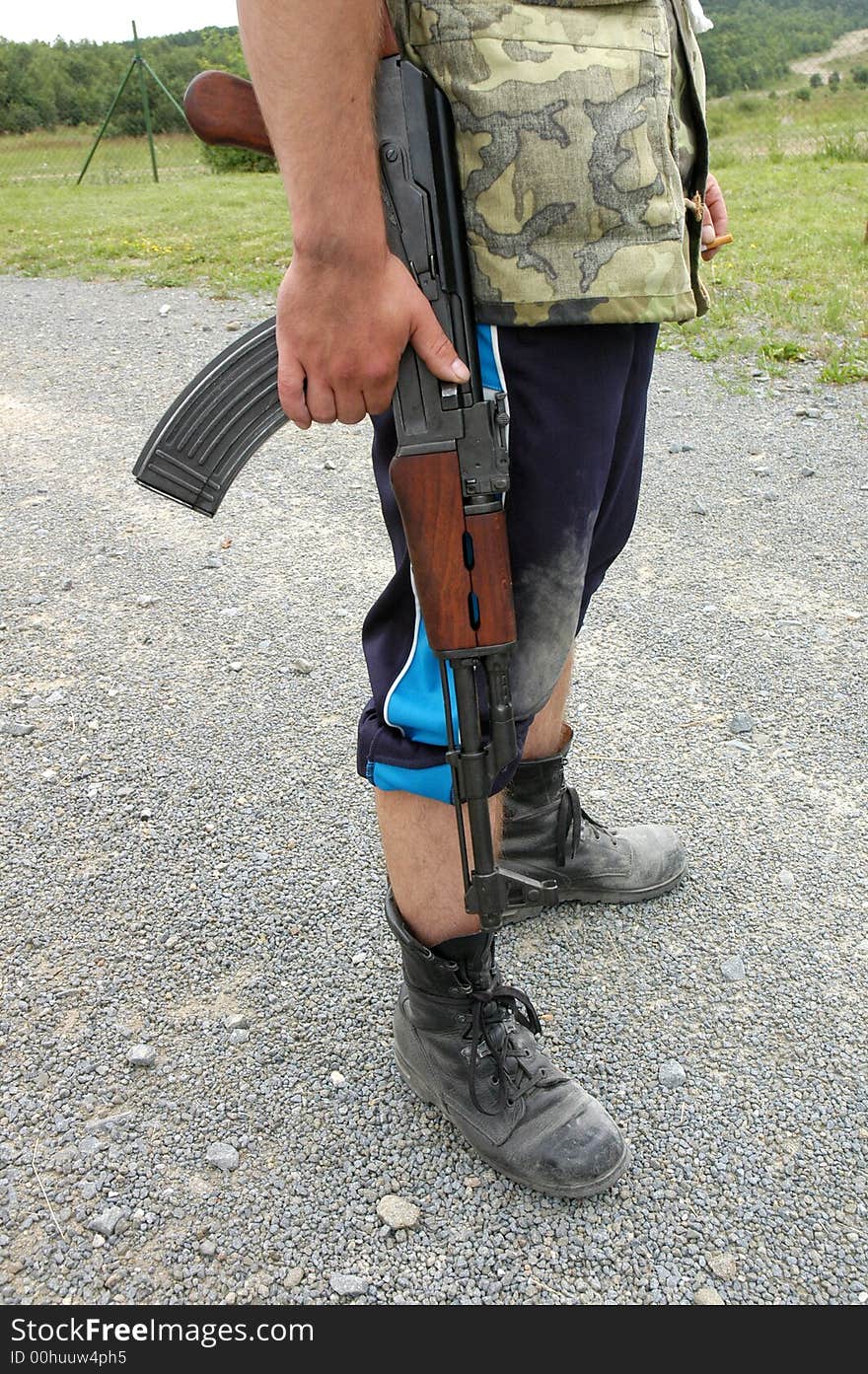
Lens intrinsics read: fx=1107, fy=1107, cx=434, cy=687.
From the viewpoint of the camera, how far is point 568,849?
2121mm

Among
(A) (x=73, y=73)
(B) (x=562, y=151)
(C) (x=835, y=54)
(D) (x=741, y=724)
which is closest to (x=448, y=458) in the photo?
(B) (x=562, y=151)

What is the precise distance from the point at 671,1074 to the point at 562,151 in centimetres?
137

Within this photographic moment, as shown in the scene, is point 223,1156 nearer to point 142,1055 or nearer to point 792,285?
point 142,1055

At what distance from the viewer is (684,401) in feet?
16.1

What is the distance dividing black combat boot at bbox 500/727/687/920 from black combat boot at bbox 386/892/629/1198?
1.31 ft

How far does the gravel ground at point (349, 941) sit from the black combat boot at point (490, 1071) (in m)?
0.06

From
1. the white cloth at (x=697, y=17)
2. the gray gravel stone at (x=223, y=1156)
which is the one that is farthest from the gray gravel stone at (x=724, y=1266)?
the white cloth at (x=697, y=17)

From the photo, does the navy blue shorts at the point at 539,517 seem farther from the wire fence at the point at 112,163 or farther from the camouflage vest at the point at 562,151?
the wire fence at the point at 112,163

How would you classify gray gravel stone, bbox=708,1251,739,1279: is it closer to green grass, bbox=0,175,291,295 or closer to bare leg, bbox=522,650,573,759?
bare leg, bbox=522,650,573,759

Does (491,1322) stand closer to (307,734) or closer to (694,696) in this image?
(307,734)

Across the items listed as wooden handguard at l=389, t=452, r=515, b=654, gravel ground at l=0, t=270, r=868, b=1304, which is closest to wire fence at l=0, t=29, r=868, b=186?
gravel ground at l=0, t=270, r=868, b=1304

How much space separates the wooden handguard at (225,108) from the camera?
138 cm

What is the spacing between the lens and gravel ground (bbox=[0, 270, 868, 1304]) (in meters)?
1.54

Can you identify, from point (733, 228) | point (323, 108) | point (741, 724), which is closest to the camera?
point (323, 108)
